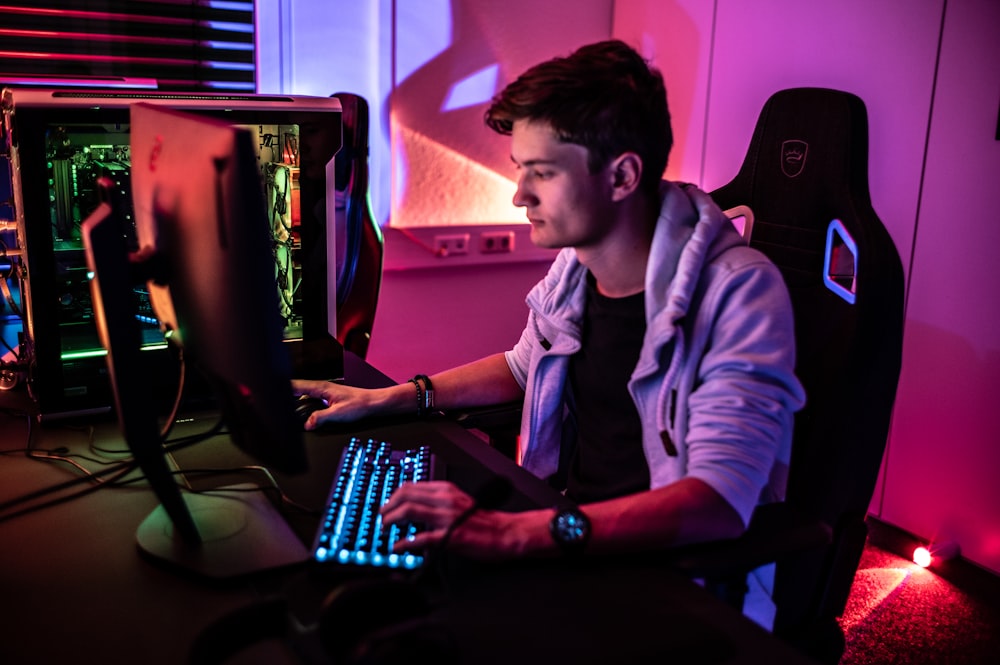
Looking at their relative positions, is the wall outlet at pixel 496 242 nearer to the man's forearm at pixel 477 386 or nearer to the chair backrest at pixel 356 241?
the chair backrest at pixel 356 241

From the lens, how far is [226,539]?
1014mm

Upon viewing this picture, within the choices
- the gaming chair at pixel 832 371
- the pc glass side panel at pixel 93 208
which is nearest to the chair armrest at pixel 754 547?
the gaming chair at pixel 832 371

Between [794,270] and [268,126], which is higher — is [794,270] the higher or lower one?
the lower one

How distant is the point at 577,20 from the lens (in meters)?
3.41

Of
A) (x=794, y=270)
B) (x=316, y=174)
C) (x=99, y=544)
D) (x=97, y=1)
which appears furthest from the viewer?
(x=97, y=1)

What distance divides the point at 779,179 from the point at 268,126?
0.91 meters

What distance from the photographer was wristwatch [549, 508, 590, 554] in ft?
3.22

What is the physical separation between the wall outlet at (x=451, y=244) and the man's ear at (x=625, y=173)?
1.95 metres

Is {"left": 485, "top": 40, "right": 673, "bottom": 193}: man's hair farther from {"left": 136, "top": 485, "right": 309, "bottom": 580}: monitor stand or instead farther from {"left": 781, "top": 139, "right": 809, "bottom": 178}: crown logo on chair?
{"left": 136, "top": 485, "right": 309, "bottom": 580}: monitor stand

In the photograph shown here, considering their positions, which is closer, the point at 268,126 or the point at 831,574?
the point at 831,574

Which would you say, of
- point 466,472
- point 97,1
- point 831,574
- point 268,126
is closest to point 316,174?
point 268,126

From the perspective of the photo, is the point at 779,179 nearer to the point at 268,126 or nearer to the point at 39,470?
the point at 268,126

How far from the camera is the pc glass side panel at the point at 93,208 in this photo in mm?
1317

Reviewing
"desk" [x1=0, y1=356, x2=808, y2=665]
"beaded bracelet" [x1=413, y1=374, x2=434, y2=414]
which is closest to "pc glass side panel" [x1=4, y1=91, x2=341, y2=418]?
"beaded bracelet" [x1=413, y1=374, x2=434, y2=414]
